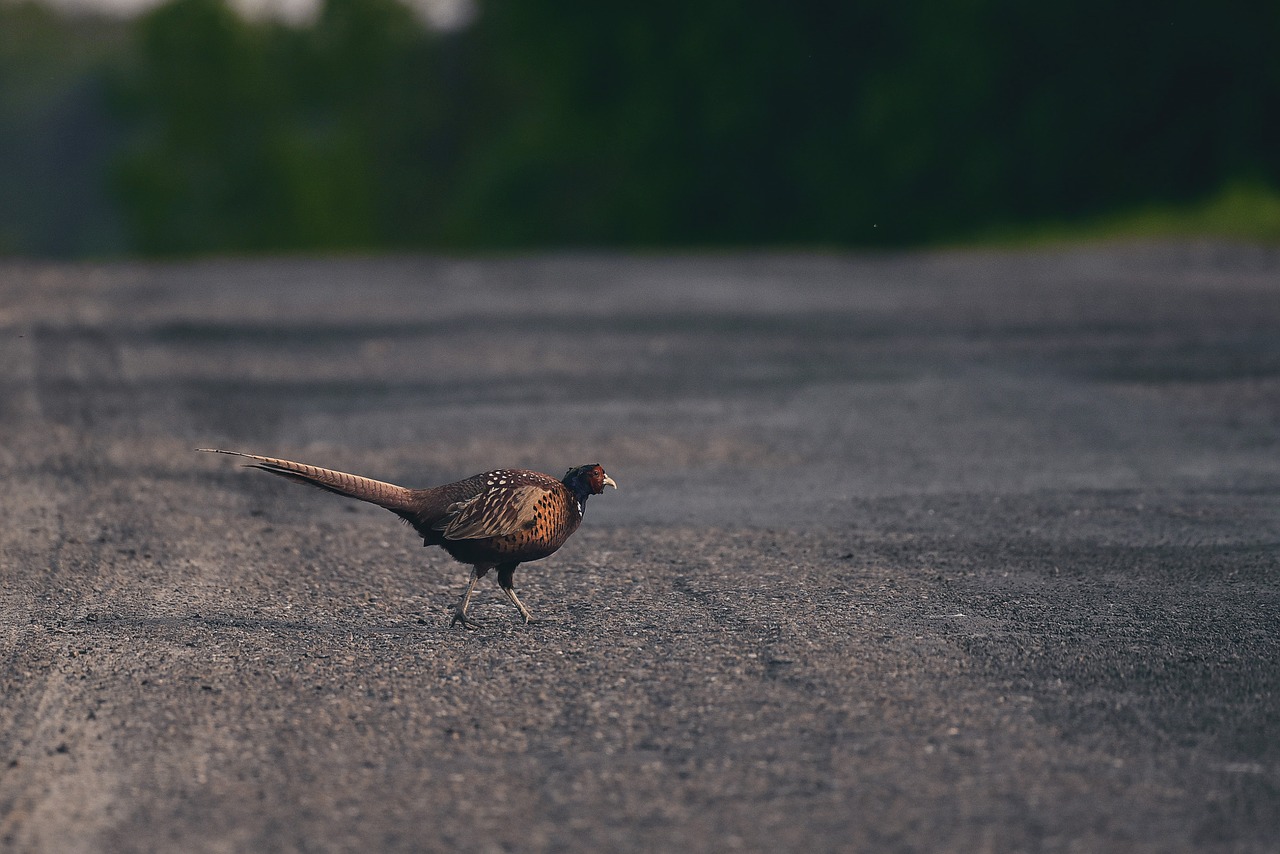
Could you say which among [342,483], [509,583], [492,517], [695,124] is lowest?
[509,583]

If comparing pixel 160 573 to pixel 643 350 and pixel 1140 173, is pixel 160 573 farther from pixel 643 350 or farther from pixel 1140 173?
pixel 1140 173

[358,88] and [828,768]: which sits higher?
[358,88]

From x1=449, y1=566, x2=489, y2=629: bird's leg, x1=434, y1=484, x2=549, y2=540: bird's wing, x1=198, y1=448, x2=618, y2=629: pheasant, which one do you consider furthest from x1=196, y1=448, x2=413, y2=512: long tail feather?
x1=449, y1=566, x2=489, y2=629: bird's leg

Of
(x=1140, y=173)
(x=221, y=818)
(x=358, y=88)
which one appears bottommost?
(x=221, y=818)

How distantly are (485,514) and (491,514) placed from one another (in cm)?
2

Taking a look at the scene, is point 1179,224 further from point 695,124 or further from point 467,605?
point 467,605

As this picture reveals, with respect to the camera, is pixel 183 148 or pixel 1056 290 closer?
pixel 1056 290

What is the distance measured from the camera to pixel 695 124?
4500 cm

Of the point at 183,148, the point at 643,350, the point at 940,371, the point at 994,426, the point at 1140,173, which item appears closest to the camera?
the point at 994,426

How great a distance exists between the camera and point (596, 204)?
50.4 metres

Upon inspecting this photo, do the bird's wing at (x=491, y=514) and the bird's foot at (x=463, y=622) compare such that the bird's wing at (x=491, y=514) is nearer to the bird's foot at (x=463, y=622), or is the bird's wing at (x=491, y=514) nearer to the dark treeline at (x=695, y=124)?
the bird's foot at (x=463, y=622)

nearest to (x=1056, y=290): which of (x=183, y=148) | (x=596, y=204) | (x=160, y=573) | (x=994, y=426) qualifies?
(x=994, y=426)

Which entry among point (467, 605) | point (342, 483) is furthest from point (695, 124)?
point (342, 483)

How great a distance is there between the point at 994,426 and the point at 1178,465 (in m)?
1.54
